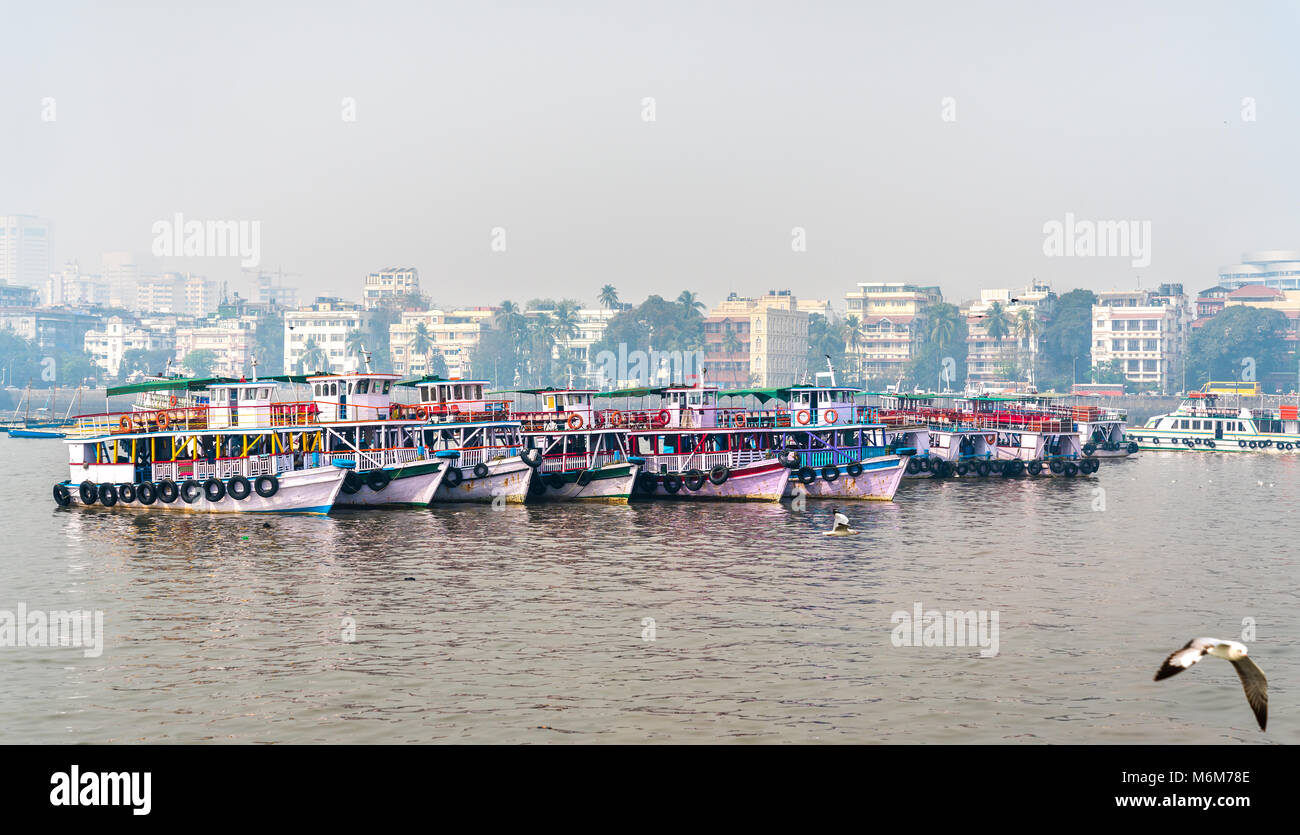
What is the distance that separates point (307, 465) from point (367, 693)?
34354 mm

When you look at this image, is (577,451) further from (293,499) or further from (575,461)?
(293,499)

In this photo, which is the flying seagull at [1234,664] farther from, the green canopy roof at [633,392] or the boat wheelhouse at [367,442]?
the green canopy roof at [633,392]

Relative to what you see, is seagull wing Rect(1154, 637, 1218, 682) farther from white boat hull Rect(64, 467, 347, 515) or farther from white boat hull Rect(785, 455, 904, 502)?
white boat hull Rect(785, 455, 904, 502)

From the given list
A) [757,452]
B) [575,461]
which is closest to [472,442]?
[575,461]

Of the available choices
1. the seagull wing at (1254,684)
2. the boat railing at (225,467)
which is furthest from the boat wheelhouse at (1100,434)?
the seagull wing at (1254,684)

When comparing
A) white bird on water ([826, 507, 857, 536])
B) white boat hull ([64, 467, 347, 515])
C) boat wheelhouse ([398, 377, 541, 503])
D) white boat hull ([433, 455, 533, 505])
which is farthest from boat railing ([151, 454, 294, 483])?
white bird on water ([826, 507, 857, 536])

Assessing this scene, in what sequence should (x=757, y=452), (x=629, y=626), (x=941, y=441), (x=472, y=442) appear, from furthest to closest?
(x=941, y=441)
(x=757, y=452)
(x=472, y=442)
(x=629, y=626)

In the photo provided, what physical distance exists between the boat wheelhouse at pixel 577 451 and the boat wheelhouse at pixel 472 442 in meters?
1.33

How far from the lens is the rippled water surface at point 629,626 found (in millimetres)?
25672

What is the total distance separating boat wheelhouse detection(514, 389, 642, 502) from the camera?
64.6m

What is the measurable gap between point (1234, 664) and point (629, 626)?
1920cm

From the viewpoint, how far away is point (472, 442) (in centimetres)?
6588

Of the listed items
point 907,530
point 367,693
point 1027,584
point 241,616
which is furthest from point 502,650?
point 907,530

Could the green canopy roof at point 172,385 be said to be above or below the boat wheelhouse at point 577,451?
above
